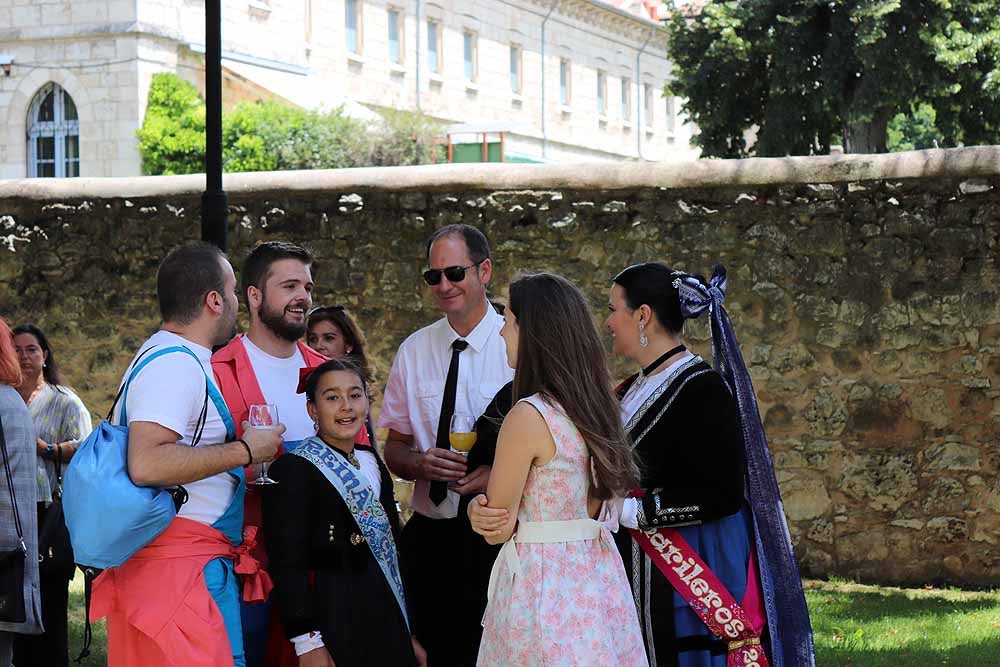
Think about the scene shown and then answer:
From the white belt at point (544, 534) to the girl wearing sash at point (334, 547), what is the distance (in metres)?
0.54

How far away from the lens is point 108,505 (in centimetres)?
382

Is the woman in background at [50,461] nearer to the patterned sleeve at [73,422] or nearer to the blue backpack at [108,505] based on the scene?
the patterned sleeve at [73,422]

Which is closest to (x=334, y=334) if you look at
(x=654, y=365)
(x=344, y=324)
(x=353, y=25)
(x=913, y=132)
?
(x=344, y=324)

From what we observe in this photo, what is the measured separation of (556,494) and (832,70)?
23.3 meters

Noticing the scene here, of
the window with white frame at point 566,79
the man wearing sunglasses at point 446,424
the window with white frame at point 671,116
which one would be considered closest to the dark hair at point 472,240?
the man wearing sunglasses at point 446,424

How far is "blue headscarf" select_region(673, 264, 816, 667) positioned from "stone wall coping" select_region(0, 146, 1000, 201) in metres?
3.98

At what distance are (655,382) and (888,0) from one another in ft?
75.6

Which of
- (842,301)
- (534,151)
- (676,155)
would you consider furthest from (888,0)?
(676,155)

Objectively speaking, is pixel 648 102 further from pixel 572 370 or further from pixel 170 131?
pixel 572 370

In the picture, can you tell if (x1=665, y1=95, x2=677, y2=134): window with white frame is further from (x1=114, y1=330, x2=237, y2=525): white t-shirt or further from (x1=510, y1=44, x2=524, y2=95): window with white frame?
(x1=114, y1=330, x2=237, y2=525): white t-shirt

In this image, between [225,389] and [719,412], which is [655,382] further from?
[225,389]

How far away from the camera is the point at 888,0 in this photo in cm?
2544

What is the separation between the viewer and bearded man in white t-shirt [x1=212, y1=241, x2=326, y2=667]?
15.0 feet

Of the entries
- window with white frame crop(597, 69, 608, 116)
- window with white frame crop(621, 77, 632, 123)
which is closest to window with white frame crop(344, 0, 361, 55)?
window with white frame crop(597, 69, 608, 116)
